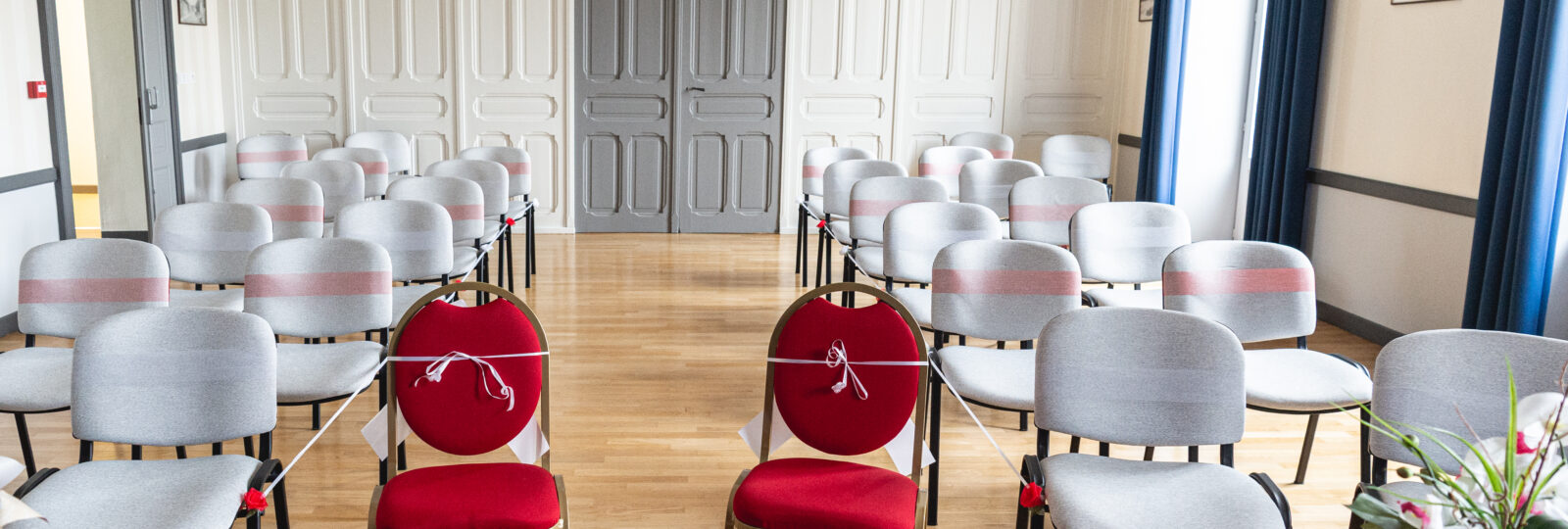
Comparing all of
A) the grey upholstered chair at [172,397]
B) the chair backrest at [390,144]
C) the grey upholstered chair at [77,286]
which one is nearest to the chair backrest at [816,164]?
the chair backrest at [390,144]

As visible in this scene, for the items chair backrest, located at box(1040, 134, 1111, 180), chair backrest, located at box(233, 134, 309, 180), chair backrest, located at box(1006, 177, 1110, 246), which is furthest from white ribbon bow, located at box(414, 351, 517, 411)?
chair backrest, located at box(1040, 134, 1111, 180)

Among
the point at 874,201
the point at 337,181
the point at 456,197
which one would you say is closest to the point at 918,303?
the point at 874,201

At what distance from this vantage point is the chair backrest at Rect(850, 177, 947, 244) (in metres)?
5.14

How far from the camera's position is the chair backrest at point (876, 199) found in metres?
5.14

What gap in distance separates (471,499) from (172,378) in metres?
0.76

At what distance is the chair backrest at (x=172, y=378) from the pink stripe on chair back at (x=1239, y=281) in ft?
8.55

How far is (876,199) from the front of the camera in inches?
203

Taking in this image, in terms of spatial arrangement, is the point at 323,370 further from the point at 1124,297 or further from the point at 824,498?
the point at 1124,297

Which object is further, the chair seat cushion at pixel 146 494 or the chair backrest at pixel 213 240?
the chair backrest at pixel 213 240

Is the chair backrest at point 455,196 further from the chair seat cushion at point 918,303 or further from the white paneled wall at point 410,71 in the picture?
the white paneled wall at point 410,71

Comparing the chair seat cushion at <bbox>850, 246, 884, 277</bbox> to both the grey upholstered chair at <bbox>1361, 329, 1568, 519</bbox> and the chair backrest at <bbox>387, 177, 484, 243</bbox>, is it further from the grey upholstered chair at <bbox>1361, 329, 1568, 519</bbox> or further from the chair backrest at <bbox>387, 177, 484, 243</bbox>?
the grey upholstered chair at <bbox>1361, 329, 1568, 519</bbox>

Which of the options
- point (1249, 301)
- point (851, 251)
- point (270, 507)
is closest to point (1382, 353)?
point (1249, 301)

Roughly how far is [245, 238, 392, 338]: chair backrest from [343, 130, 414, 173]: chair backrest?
14.6 feet

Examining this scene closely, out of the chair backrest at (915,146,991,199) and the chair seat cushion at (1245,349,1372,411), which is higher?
the chair backrest at (915,146,991,199)
